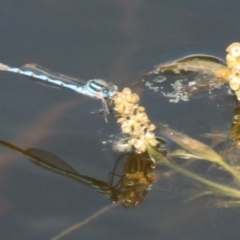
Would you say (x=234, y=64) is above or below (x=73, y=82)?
below

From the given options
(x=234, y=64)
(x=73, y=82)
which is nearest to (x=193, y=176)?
(x=234, y=64)

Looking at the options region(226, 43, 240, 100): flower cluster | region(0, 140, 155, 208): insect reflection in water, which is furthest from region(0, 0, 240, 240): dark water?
region(226, 43, 240, 100): flower cluster

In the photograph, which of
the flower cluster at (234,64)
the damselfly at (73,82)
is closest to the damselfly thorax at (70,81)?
the damselfly at (73,82)

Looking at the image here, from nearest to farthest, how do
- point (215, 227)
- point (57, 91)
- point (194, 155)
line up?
point (215, 227)
point (194, 155)
point (57, 91)

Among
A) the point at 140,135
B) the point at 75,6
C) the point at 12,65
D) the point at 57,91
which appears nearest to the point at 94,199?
the point at 140,135

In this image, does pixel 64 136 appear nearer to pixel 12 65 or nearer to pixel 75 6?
pixel 12 65

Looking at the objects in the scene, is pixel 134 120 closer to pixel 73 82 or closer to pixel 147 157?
pixel 147 157

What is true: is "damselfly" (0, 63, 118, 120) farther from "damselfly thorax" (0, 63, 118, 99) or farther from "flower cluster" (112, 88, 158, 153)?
"flower cluster" (112, 88, 158, 153)
